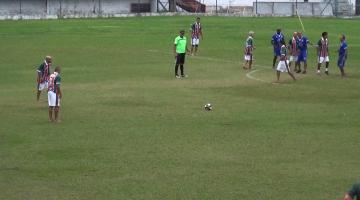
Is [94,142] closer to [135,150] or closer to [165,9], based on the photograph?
[135,150]

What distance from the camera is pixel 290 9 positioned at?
99625 millimetres

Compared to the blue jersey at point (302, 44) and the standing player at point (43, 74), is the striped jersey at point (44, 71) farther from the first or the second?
the blue jersey at point (302, 44)

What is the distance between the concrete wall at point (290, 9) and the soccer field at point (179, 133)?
57630 mm

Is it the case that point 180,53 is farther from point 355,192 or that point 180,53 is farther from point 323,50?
point 355,192

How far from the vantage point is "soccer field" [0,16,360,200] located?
1487cm

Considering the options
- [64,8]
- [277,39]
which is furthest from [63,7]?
[277,39]

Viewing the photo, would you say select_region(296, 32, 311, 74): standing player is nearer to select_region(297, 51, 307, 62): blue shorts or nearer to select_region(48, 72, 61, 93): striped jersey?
select_region(297, 51, 307, 62): blue shorts

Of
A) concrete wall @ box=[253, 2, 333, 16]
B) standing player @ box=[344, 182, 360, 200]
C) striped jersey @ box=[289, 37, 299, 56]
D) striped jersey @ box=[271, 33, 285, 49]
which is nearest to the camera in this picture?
standing player @ box=[344, 182, 360, 200]

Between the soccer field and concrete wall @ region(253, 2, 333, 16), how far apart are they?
57.6 metres

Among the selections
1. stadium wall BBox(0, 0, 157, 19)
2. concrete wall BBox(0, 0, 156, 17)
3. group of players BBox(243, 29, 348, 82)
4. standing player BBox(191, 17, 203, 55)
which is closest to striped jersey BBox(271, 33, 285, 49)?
group of players BBox(243, 29, 348, 82)

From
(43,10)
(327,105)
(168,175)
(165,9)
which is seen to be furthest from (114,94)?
(165,9)

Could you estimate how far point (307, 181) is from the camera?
1512 cm

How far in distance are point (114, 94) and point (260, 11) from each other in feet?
252

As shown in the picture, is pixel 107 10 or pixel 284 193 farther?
pixel 107 10
